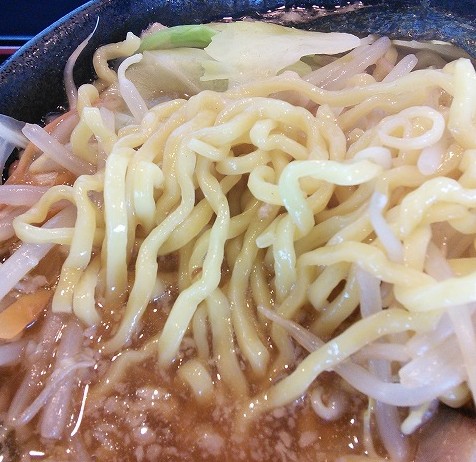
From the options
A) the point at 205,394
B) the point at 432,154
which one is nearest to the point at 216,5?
the point at 432,154

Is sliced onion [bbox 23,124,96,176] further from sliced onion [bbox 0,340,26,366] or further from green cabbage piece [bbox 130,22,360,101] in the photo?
sliced onion [bbox 0,340,26,366]

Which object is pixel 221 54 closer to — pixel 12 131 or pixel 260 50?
pixel 260 50

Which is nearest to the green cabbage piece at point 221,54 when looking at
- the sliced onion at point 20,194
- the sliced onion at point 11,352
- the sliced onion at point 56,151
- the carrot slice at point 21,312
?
the sliced onion at point 56,151

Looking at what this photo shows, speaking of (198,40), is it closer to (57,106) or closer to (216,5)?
(216,5)

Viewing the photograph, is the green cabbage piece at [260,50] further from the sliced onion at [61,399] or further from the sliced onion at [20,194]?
the sliced onion at [61,399]

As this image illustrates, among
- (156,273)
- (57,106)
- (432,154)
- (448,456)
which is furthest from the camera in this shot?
(57,106)

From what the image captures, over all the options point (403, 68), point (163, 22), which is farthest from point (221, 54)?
point (403, 68)

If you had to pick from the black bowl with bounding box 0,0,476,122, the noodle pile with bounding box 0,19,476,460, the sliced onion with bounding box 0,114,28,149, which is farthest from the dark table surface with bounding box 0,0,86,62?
the noodle pile with bounding box 0,19,476,460
